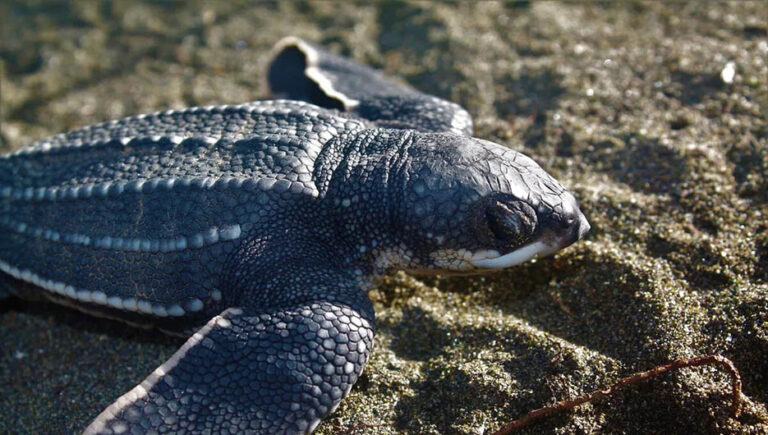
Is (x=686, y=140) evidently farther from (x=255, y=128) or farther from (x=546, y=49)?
(x=255, y=128)

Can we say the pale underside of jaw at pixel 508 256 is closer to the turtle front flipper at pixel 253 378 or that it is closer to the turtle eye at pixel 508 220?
the turtle eye at pixel 508 220

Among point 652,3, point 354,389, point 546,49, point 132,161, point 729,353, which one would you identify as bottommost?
point 354,389

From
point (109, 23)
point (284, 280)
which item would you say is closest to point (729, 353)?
point (284, 280)

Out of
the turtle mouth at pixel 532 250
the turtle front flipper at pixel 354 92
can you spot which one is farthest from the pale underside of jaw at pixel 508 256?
the turtle front flipper at pixel 354 92

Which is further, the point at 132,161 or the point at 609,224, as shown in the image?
the point at 609,224

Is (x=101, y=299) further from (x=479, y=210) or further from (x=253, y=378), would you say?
(x=479, y=210)

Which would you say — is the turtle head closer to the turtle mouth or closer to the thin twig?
the turtle mouth

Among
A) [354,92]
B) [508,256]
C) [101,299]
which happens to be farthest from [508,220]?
[101,299]
